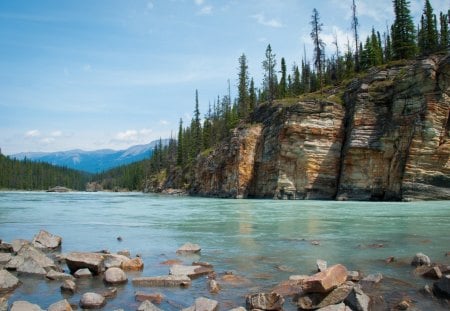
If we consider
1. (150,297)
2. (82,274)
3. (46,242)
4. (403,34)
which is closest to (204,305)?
(150,297)

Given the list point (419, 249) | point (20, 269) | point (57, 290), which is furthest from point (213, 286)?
point (419, 249)

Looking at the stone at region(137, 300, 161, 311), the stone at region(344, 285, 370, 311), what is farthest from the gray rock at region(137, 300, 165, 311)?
the stone at region(344, 285, 370, 311)

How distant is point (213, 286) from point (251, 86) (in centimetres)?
9122

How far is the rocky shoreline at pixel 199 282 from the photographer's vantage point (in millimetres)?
7410

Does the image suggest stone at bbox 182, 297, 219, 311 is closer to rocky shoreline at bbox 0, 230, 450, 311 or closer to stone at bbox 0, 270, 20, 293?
rocky shoreline at bbox 0, 230, 450, 311

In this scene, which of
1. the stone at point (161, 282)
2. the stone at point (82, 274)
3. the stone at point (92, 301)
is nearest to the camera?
the stone at point (92, 301)

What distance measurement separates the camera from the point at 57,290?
8953mm

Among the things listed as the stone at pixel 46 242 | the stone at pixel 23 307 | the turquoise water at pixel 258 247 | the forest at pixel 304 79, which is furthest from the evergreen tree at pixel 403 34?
the stone at pixel 23 307

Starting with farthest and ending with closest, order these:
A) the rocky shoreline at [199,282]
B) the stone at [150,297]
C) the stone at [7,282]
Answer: the stone at [7,282]
the stone at [150,297]
the rocky shoreline at [199,282]

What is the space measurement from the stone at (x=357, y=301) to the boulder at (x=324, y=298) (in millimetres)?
171

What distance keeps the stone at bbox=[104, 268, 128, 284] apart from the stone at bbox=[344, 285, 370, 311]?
518 centimetres

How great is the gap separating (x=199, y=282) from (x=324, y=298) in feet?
10.7

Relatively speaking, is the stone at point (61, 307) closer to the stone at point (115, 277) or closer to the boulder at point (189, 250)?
the stone at point (115, 277)

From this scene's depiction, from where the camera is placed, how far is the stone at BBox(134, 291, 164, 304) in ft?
26.9
